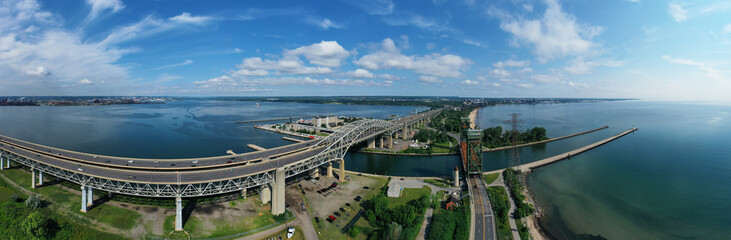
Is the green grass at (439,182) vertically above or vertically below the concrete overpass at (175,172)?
below

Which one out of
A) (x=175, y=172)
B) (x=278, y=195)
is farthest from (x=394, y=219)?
(x=175, y=172)

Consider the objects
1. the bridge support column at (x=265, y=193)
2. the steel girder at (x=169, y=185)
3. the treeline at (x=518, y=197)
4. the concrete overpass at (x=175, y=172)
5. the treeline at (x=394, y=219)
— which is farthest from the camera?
the treeline at (x=518, y=197)

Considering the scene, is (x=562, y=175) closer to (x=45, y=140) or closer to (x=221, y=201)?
(x=221, y=201)

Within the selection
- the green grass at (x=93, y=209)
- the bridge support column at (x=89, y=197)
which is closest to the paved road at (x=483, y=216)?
the green grass at (x=93, y=209)

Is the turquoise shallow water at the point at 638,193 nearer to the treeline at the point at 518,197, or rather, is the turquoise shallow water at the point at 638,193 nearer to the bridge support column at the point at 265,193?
the treeline at the point at 518,197

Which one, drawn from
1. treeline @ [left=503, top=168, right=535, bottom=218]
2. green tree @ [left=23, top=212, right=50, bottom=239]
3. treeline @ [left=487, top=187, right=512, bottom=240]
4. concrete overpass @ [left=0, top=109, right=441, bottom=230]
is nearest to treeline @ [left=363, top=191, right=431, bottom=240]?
treeline @ [left=487, top=187, right=512, bottom=240]

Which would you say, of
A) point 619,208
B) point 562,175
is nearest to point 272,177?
point 619,208
